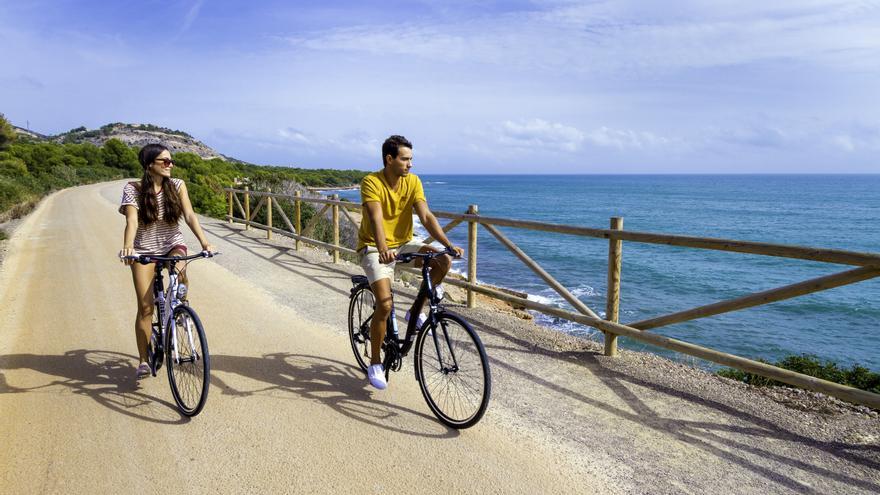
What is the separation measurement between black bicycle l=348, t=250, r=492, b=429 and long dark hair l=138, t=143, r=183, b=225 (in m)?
1.86

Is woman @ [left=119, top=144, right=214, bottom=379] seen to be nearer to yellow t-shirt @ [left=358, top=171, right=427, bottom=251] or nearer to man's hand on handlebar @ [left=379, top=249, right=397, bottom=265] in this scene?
yellow t-shirt @ [left=358, top=171, right=427, bottom=251]

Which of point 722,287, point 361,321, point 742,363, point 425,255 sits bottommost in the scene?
point 722,287

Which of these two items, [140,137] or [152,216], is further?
[140,137]

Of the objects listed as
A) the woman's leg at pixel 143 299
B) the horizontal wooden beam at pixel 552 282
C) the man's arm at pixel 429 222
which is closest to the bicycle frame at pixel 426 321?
the man's arm at pixel 429 222

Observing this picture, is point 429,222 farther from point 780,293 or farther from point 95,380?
point 95,380

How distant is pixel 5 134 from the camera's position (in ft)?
185

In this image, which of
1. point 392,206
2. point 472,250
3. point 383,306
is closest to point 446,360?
point 383,306

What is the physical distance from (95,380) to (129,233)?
Result: 149 cm

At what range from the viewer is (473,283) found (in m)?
7.48

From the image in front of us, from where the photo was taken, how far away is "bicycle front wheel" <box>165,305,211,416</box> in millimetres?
3850

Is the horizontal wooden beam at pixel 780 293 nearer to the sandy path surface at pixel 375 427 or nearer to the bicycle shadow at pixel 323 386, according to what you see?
the sandy path surface at pixel 375 427

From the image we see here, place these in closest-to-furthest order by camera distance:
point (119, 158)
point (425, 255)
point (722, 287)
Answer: point (425, 255) < point (722, 287) < point (119, 158)

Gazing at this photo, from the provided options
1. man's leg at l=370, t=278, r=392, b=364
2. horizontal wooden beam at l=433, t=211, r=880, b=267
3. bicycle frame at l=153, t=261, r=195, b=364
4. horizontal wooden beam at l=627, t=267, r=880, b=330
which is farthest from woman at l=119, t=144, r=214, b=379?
horizontal wooden beam at l=627, t=267, r=880, b=330

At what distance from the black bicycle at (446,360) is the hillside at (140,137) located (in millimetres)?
120366
